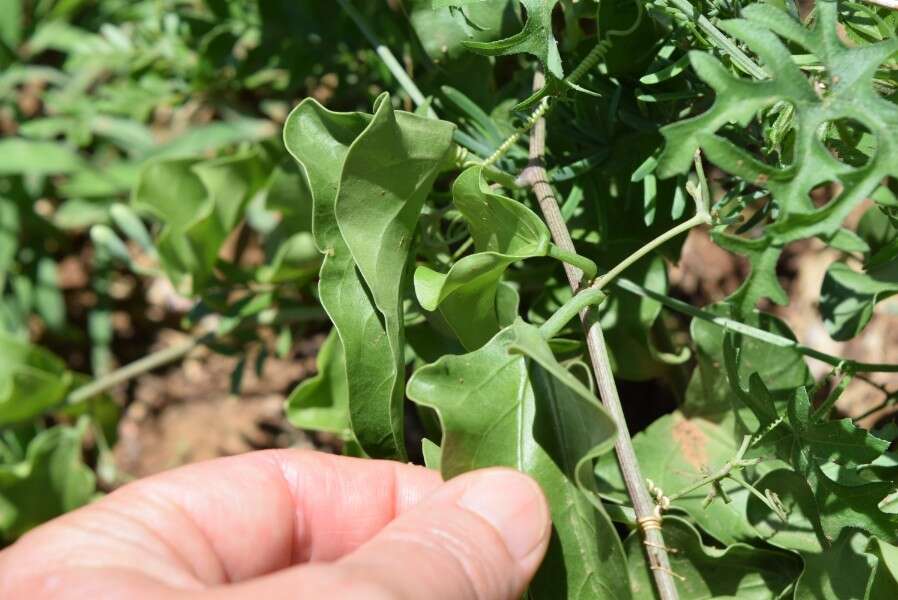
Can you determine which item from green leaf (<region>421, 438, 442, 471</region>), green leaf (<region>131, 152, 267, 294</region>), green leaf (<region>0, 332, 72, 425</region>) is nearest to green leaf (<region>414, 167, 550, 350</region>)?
green leaf (<region>421, 438, 442, 471</region>)

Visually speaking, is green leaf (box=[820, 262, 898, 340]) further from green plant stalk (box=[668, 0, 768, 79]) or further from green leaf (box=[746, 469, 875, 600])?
green plant stalk (box=[668, 0, 768, 79])

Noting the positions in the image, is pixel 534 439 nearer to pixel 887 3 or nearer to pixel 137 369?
pixel 887 3

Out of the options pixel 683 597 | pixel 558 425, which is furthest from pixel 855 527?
pixel 558 425

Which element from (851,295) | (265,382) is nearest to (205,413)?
(265,382)

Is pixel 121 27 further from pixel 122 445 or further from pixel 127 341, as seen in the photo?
pixel 122 445

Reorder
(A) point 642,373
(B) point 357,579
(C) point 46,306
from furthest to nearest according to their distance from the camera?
(C) point 46,306
(A) point 642,373
(B) point 357,579

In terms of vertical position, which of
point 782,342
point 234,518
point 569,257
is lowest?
point 234,518
